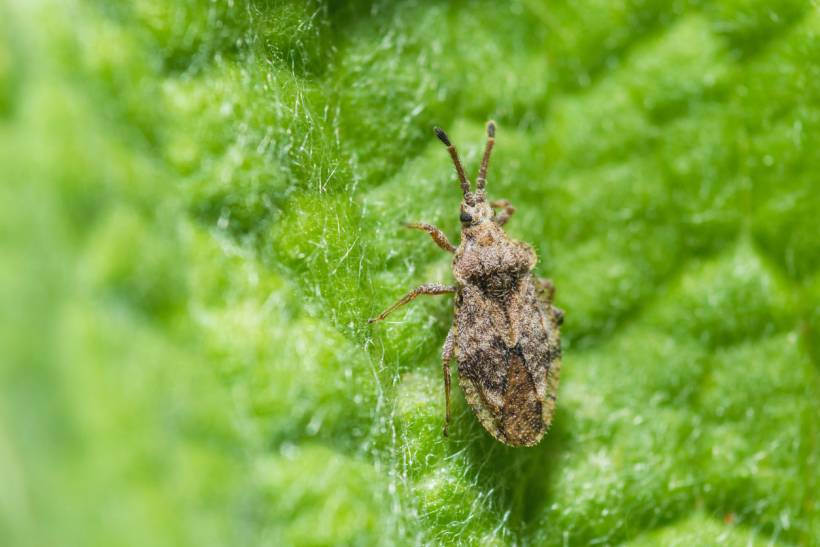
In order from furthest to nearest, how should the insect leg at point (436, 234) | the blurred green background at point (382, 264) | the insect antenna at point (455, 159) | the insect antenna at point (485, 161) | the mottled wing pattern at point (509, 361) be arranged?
1. the insect antenna at point (485, 161)
2. the insect antenna at point (455, 159)
3. the insect leg at point (436, 234)
4. the mottled wing pattern at point (509, 361)
5. the blurred green background at point (382, 264)

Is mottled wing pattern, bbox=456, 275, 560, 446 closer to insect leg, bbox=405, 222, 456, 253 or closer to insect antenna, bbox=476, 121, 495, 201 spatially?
insect leg, bbox=405, 222, 456, 253

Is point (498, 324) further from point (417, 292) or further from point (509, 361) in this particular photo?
point (417, 292)

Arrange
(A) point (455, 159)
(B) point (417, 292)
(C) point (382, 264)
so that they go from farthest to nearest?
(A) point (455, 159) < (B) point (417, 292) < (C) point (382, 264)

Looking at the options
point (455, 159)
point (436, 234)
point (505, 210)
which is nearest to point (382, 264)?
point (436, 234)

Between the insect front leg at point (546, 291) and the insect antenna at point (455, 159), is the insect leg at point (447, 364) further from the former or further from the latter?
the insect antenna at point (455, 159)

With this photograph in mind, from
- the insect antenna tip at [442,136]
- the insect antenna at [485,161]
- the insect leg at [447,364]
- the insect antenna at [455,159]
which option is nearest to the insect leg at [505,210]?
the insect antenna at [485,161]

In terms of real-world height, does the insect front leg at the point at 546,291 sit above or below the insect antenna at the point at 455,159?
below
